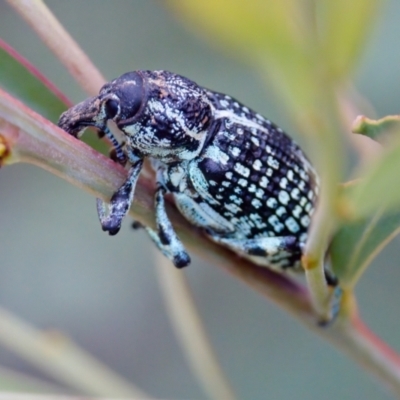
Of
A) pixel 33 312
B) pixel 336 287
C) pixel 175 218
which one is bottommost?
pixel 336 287

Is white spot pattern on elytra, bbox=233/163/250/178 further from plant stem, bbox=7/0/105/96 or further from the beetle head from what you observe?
plant stem, bbox=7/0/105/96

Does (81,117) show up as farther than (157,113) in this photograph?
No

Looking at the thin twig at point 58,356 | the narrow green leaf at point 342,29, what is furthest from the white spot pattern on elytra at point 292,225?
the narrow green leaf at point 342,29

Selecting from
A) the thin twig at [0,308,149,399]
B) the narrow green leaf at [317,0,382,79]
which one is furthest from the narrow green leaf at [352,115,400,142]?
the thin twig at [0,308,149,399]

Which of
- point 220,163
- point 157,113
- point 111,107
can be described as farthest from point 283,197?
point 111,107

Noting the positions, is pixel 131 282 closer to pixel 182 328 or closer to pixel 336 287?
pixel 182 328

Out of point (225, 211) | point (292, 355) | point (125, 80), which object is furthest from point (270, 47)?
point (292, 355)

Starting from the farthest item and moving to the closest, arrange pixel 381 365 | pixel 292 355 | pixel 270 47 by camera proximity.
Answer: pixel 292 355
pixel 381 365
pixel 270 47

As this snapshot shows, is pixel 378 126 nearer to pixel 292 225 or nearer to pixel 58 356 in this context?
pixel 292 225
